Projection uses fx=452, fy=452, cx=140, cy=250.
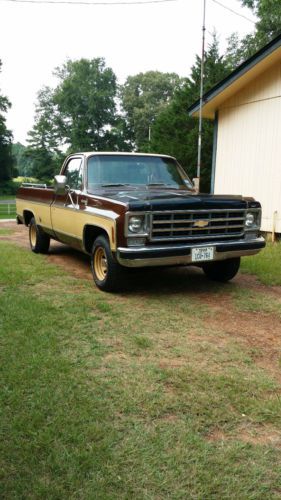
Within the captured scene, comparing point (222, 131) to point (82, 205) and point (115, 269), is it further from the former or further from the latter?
point (115, 269)

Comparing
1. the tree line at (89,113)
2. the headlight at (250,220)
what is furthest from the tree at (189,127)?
the tree line at (89,113)

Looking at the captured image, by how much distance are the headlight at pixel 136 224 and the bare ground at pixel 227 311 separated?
3.12 feet

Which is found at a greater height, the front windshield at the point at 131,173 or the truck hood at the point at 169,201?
the front windshield at the point at 131,173

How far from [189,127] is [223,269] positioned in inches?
605

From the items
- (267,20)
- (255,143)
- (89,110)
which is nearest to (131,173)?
(255,143)

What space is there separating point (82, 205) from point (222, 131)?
24.5 feet

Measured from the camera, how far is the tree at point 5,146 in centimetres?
5938

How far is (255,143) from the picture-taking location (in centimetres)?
1131

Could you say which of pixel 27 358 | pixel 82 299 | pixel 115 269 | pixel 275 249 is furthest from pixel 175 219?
pixel 275 249

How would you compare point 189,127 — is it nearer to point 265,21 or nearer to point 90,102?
point 265,21

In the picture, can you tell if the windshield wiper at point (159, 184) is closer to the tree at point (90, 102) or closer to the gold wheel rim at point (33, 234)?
the gold wheel rim at point (33, 234)

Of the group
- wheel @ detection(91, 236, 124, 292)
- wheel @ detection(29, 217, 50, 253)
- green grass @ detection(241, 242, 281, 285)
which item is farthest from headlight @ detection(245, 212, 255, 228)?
wheel @ detection(29, 217, 50, 253)

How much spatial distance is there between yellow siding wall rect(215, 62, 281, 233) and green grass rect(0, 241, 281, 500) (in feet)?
22.3

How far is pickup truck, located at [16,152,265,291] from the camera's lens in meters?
5.23
